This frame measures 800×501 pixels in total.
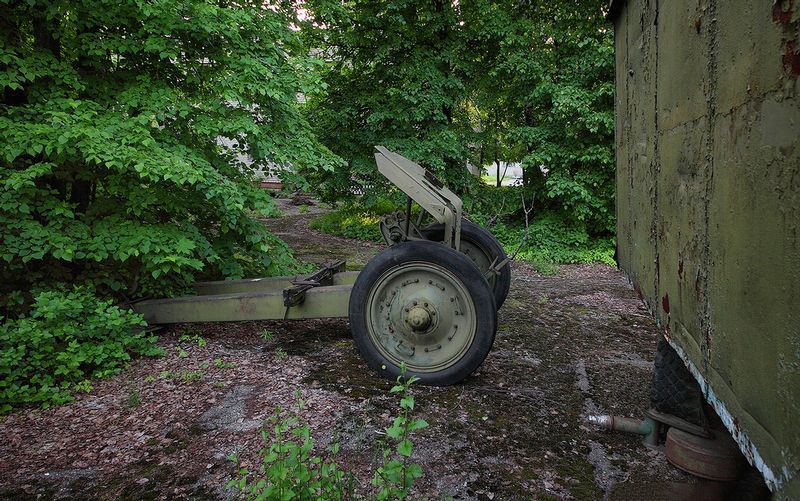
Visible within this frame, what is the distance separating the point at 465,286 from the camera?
3941 millimetres

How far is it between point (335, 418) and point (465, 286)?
132 cm

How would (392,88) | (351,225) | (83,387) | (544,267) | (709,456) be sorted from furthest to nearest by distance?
1. (351,225)
2. (392,88)
3. (544,267)
4. (83,387)
5. (709,456)

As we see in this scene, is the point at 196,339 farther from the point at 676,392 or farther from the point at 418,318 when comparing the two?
the point at 676,392

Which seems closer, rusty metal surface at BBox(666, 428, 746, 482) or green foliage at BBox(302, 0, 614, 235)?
rusty metal surface at BBox(666, 428, 746, 482)

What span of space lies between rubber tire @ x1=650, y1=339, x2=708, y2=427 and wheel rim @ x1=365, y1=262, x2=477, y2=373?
5.27 feet

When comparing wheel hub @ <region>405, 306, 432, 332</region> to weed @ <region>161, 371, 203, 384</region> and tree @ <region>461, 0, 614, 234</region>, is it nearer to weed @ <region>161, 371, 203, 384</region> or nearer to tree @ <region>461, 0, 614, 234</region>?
weed @ <region>161, 371, 203, 384</region>

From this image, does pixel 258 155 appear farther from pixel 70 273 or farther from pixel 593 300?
pixel 593 300

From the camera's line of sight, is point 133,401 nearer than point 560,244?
Yes

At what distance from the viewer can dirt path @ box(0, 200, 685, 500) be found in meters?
2.91

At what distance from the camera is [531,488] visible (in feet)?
9.25

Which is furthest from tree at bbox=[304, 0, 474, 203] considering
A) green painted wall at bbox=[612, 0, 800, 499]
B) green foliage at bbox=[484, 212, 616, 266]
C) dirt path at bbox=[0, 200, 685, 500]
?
green painted wall at bbox=[612, 0, 800, 499]

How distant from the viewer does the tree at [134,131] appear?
174 inches

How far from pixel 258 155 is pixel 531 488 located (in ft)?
14.0

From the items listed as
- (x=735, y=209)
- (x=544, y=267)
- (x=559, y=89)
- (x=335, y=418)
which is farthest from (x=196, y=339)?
(x=559, y=89)
